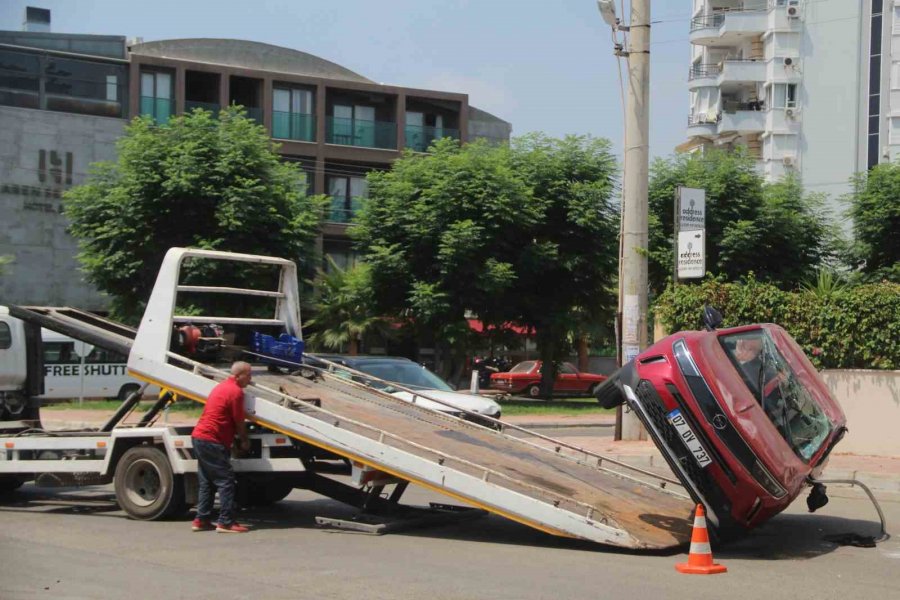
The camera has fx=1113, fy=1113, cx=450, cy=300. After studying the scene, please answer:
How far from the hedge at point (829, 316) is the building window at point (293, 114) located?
109 ft

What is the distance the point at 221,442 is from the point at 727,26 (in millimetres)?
54841

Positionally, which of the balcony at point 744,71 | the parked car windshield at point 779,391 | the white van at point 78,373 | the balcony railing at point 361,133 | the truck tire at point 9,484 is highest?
the balcony at point 744,71

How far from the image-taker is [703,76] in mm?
61469

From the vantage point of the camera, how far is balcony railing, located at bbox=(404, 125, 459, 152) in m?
51.2

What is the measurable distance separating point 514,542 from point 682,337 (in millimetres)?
2360

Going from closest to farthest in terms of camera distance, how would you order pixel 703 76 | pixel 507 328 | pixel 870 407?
pixel 870 407 < pixel 507 328 < pixel 703 76

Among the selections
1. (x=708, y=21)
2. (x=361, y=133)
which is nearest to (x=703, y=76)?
(x=708, y=21)

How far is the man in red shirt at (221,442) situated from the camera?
1012 centimetres

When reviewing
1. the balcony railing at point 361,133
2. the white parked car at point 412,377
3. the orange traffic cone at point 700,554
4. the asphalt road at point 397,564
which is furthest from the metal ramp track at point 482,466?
the balcony railing at point 361,133

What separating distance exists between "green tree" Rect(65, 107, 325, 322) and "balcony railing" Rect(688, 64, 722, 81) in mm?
34710

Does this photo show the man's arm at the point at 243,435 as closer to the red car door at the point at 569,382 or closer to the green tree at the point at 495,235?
the green tree at the point at 495,235

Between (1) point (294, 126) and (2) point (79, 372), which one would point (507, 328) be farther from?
(1) point (294, 126)

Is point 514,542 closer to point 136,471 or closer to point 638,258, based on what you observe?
point 136,471

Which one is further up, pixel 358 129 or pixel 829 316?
pixel 358 129
